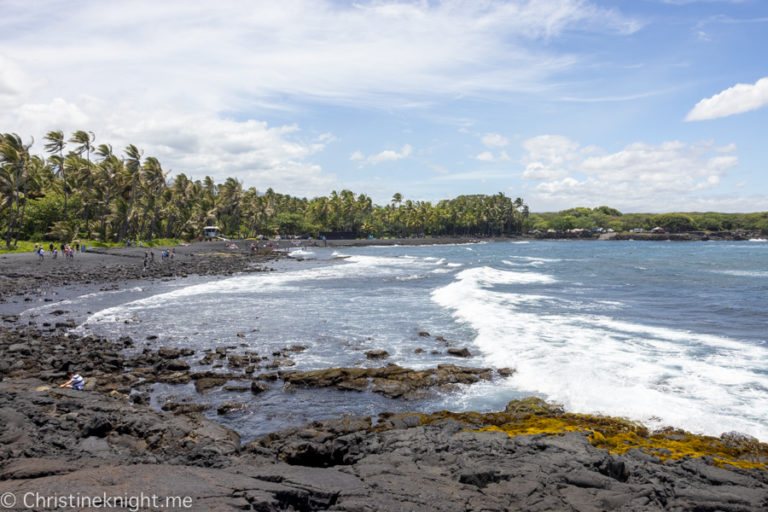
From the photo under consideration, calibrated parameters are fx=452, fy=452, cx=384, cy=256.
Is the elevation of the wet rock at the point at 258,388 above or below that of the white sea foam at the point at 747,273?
below

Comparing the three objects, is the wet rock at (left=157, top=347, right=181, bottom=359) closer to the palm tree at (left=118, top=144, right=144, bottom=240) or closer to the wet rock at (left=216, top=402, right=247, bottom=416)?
the wet rock at (left=216, top=402, right=247, bottom=416)

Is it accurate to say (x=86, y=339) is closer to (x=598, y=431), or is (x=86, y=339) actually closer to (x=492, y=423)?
(x=492, y=423)

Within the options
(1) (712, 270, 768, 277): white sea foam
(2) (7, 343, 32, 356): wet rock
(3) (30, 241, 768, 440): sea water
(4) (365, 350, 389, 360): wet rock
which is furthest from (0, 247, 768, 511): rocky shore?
(1) (712, 270, 768, 277): white sea foam

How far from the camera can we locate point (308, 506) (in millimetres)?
6070

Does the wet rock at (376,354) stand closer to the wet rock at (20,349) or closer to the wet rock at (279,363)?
the wet rock at (279,363)

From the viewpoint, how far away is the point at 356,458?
27.0ft

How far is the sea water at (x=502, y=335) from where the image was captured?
11594mm

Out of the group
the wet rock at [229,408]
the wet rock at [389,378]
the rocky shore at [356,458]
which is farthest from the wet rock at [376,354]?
the wet rock at [229,408]

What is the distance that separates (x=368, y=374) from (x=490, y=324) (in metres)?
9.08

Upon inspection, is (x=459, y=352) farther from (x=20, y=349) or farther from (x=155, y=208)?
(x=155, y=208)

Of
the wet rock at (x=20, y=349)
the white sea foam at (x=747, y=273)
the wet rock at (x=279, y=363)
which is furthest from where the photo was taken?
the white sea foam at (x=747, y=273)

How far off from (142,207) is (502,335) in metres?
69.3

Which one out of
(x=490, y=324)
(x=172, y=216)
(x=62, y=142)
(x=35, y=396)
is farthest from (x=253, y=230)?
(x=35, y=396)

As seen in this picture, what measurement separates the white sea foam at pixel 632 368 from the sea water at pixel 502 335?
0.19 feet
